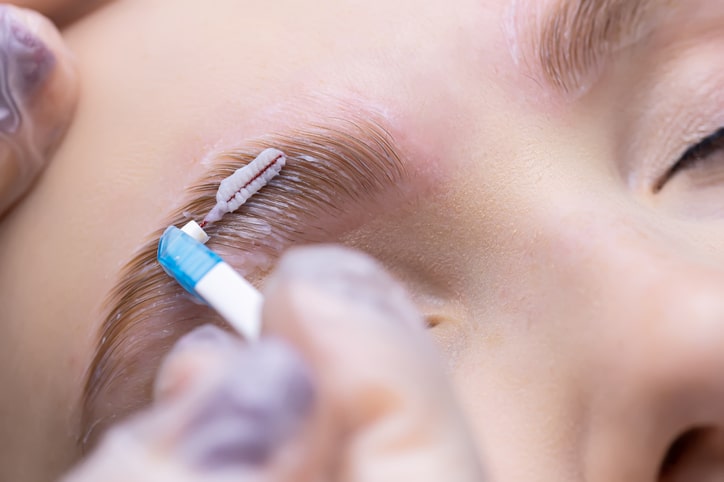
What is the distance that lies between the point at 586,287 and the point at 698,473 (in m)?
0.17

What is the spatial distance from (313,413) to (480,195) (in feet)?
1.03

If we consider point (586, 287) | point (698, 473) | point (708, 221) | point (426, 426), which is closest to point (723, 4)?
point (708, 221)

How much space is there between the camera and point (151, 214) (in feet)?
2.17

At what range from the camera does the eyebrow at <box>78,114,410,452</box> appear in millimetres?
633

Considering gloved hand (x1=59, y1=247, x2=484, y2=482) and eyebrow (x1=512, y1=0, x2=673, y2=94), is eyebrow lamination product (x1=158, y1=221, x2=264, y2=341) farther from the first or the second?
eyebrow (x1=512, y1=0, x2=673, y2=94)

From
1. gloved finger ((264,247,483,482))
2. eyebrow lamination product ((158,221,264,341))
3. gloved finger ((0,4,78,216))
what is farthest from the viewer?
gloved finger ((0,4,78,216))

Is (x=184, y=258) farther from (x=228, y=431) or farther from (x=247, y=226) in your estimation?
(x=228, y=431)

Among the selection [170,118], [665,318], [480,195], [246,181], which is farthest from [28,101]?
[665,318]

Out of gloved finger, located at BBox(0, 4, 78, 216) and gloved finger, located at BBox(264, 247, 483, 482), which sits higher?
gloved finger, located at BBox(264, 247, 483, 482)

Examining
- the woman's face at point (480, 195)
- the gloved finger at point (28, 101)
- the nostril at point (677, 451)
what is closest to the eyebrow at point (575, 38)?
the woman's face at point (480, 195)

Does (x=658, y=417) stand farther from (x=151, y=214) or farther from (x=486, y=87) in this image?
(x=151, y=214)

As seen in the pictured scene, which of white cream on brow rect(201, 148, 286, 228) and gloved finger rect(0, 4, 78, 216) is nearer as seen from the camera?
white cream on brow rect(201, 148, 286, 228)

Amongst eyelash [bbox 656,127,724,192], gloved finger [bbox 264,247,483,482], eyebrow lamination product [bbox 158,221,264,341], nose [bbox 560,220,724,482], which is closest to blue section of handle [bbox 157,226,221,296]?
eyebrow lamination product [bbox 158,221,264,341]

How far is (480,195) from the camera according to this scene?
63 centimetres
